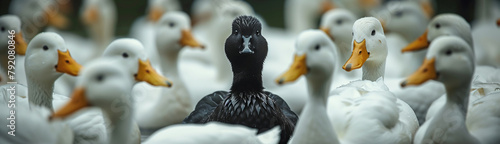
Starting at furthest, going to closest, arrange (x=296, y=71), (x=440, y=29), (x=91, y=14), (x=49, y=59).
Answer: (x=91, y=14), (x=440, y=29), (x=49, y=59), (x=296, y=71)

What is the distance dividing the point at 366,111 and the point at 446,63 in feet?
2.15

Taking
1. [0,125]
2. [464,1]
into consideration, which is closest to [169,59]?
[0,125]

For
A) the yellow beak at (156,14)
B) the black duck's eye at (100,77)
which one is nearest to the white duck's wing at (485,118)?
the black duck's eye at (100,77)

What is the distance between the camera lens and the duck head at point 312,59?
12.4 feet

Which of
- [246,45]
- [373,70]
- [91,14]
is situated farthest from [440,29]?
[91,14]

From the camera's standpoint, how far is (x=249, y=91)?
470cm

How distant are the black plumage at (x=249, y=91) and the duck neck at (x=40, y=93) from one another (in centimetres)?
105

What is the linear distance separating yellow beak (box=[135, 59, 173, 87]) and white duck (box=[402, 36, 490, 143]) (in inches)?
55.6

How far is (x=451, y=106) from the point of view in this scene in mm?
3967

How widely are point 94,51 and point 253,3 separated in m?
4.93

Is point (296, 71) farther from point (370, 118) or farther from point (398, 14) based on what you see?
point (398, 14)

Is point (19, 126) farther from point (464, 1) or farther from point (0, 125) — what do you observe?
point (464, 1)

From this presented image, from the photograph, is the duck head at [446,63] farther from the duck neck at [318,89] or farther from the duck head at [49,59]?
the duck head at [49,59]

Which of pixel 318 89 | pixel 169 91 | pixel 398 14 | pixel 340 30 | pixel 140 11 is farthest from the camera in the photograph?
pixel 140 11
